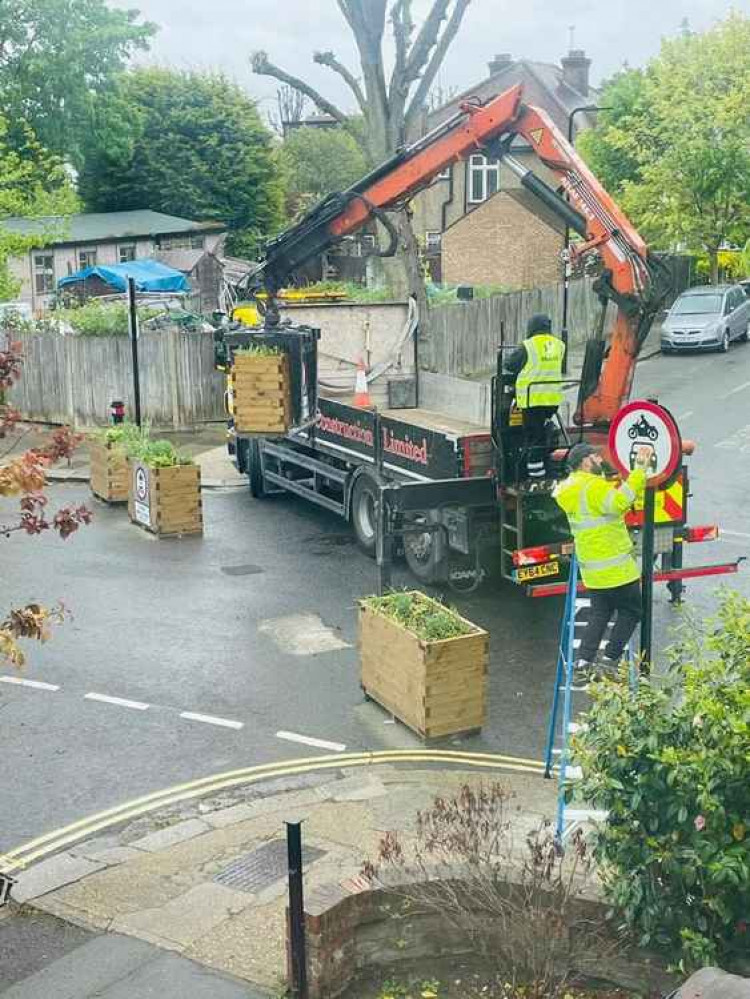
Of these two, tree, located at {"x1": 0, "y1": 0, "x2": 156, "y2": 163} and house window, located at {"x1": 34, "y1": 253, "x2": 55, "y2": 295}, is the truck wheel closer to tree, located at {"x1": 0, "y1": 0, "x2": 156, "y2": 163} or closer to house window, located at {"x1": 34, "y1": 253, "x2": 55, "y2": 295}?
house window, located at {"x1": 34, "y1": 253, "x2": 55, "y2": 295}

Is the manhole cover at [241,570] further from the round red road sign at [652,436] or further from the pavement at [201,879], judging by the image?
the round red road sign at [652,436]

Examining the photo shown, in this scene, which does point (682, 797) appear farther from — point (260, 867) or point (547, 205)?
point (547, 205)

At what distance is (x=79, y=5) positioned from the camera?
51562mm

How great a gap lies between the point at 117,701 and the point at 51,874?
10.8 feet

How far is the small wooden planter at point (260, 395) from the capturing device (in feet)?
52.5

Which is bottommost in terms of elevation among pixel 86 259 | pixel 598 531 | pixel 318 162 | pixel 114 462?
pixel 114 462

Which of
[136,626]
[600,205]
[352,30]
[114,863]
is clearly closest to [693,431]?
[600,205]

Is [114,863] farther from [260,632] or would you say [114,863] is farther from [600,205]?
[600,205]

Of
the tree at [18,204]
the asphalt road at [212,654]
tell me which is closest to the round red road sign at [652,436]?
the asphalt road at [212,654]

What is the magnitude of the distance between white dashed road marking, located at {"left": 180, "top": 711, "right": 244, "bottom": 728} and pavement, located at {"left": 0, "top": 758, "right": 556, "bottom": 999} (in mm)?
1206

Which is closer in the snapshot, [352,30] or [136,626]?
[136,626]

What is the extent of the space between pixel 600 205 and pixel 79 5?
4192 centimetres

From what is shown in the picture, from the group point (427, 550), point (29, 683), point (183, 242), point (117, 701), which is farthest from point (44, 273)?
point (117, 701)

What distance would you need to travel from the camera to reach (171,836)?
8.78 meters
